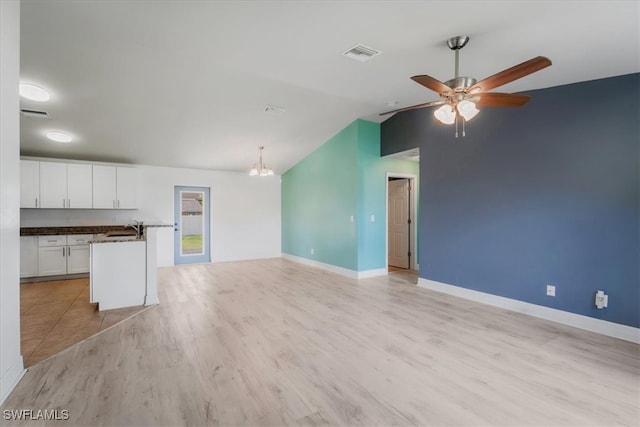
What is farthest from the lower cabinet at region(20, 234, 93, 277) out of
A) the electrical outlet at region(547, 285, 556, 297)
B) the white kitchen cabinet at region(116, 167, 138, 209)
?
the electrical outlet at region(547, 285, 556, 297)

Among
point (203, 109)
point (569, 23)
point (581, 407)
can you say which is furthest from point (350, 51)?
point (581, 407)

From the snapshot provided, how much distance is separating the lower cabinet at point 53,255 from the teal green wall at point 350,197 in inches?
180

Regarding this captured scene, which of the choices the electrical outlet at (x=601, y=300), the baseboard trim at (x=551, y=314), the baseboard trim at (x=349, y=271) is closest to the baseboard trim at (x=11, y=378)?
the baseboard trim at (x=349, y=271)

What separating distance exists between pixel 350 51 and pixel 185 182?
554cm

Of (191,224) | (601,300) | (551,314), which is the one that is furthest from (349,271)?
(191,224)

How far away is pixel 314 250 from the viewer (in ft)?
23.0

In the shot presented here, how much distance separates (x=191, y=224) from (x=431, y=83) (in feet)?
21.4

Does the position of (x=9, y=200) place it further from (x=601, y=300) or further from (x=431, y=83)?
(x=601, y=300)

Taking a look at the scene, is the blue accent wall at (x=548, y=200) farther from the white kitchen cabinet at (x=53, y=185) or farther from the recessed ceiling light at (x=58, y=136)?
the white kitchen cabinet at (x=53, y=185)

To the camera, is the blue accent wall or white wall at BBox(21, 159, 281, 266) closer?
the blue accent wall

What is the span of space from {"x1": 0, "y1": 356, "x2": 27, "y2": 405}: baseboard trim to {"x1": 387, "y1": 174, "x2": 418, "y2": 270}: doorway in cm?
586

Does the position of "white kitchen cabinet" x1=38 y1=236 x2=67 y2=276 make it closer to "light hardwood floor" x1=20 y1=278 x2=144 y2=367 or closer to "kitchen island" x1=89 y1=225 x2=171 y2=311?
"light hardwood floor" x1=20 y1=278 x2=144 y2=367

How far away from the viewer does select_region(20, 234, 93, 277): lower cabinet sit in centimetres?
539

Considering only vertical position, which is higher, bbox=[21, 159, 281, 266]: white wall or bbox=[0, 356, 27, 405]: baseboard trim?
bbox=[21, 159, 281, 266]: white wall
